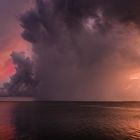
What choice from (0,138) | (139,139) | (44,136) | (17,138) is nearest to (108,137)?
(139,139)

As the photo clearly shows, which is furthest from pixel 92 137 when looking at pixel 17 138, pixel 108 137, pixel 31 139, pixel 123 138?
pixel 17 138

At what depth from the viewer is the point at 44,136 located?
6644 centimetres

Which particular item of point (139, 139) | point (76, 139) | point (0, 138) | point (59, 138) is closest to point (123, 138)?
point (139, 139)

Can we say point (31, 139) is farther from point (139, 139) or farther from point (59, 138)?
point (139, 139)

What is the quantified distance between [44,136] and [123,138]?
925 inches

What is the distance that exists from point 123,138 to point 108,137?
445cm

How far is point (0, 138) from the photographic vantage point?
209ft

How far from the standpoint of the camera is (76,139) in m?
61.3

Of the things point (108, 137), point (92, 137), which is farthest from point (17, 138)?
point (108, 137)

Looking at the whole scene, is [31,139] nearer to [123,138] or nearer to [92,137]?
[92,137]

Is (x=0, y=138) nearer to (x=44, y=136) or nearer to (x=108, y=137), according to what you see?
(x=44, y=136)

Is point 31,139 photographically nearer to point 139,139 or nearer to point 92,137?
point 92,137

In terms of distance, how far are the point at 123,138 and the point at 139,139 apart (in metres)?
4.43

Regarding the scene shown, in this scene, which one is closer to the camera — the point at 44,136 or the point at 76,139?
the point at 76,139
